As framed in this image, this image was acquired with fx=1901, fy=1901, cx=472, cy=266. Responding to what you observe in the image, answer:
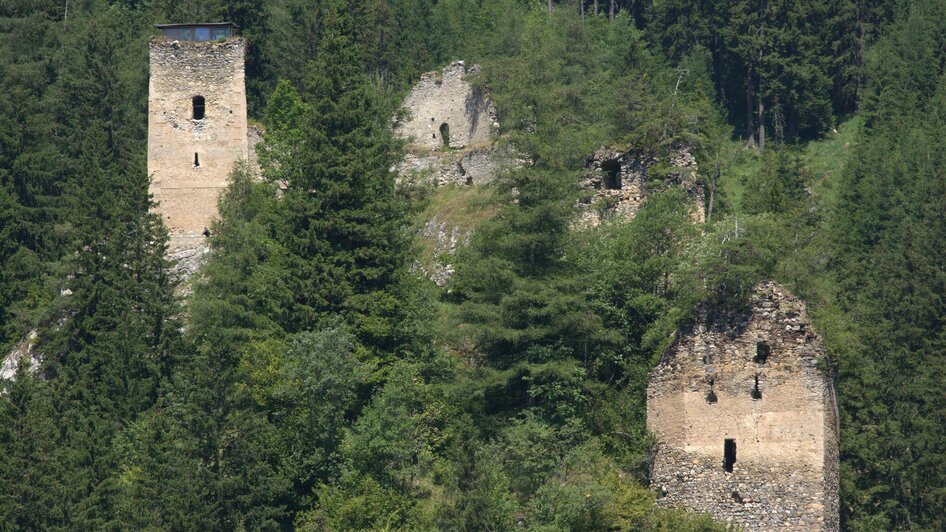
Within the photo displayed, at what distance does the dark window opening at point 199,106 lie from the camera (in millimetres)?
51750

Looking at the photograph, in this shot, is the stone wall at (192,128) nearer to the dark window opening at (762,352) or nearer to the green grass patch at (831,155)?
the dark window opening at (762,352)

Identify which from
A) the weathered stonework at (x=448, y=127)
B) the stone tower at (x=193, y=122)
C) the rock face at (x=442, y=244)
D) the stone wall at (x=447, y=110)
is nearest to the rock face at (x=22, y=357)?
the stone tower at (x=193, y=122)

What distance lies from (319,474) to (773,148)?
31.9 m

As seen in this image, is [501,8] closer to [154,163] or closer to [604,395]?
[154,163]

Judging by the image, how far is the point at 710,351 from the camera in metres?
36.4

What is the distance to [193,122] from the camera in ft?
Answer: 169

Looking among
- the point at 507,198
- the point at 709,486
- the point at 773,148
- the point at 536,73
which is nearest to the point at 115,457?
the point at 507,198

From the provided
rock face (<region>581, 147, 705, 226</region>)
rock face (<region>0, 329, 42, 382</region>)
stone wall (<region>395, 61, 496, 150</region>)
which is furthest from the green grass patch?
rock face (<region>0, 329, 42, 382</region>)

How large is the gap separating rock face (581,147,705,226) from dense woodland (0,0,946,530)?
0.51 meters

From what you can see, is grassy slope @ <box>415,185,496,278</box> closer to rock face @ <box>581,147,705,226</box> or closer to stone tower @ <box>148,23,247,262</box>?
rock face @ <box>581,147,705,226</box>

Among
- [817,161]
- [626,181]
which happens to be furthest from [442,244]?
[817,161]

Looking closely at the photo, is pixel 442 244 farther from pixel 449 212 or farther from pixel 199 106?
pixel 199 106

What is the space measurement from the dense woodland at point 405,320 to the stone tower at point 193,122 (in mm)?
993

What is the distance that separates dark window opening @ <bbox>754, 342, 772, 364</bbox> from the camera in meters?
36.2
